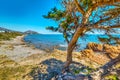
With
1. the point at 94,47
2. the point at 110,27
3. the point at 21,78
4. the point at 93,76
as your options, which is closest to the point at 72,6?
the point at 110,27

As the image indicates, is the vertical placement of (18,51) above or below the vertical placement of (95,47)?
below

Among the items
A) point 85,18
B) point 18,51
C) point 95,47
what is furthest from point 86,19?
point 18,51

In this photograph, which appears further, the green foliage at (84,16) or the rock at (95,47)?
the rock at (95,47)

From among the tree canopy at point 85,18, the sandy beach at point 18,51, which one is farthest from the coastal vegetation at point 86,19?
the sandy beach at point 18,51

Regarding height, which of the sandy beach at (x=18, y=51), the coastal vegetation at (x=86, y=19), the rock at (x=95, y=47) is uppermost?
the coastal vegetation at (x=86, y=19)

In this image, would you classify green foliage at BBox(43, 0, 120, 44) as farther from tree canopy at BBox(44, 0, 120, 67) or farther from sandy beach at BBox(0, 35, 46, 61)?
sandy beach at BBox(0, 35, 46, 61)

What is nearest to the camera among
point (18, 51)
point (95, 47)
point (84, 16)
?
point (84, 16)

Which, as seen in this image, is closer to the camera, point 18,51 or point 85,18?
point 85,18

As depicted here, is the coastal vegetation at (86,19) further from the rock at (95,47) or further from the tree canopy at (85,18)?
the rock at (95,47)

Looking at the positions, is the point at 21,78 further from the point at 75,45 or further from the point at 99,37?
the point at 99,37

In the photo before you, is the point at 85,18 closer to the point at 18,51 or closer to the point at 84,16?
the point at 84,16

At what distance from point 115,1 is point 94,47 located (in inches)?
691

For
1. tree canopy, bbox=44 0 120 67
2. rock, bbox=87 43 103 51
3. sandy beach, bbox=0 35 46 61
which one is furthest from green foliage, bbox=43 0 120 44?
rock, bbox=87 43 103 51

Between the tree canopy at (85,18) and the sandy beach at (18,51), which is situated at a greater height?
the tree canopy at (85,18)
